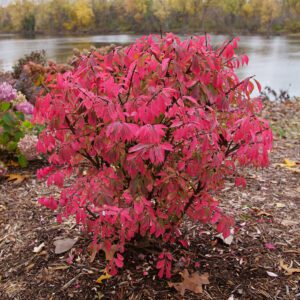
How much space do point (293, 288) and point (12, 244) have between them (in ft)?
6.17

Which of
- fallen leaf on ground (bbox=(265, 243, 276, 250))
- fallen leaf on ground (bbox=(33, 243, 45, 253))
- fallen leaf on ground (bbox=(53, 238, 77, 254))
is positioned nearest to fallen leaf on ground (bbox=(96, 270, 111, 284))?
fallen leaf on ground (bbox=(53, 238, 77, 254))

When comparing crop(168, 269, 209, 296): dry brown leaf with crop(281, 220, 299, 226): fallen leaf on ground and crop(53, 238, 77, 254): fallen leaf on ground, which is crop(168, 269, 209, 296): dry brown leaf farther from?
crop(281, 220, 299, 226): fallen leaf on ground

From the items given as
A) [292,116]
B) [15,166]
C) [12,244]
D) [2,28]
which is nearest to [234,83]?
[12,244]

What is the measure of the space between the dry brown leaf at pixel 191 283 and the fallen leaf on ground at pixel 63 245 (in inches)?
A: 29.4

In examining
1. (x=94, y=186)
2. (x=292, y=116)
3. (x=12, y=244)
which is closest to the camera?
(x=94, y=186)

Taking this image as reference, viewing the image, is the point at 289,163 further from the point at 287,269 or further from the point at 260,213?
the point at 287,269

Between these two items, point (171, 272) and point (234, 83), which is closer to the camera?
point (234, 83)

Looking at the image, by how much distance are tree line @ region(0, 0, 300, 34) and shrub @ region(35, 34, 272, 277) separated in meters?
34.1

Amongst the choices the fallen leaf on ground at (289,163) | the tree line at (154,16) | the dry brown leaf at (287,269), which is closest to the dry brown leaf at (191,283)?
the dry brown leaf at (287,269)

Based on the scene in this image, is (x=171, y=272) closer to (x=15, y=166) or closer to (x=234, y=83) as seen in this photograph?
(x=234, y=83)

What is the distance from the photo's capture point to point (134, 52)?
77.1 inches

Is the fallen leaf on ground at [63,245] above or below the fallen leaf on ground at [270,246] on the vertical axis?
above

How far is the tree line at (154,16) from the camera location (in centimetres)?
4256

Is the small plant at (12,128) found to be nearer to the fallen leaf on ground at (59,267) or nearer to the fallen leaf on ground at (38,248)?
the fallen leaf on ground at (38,248)
